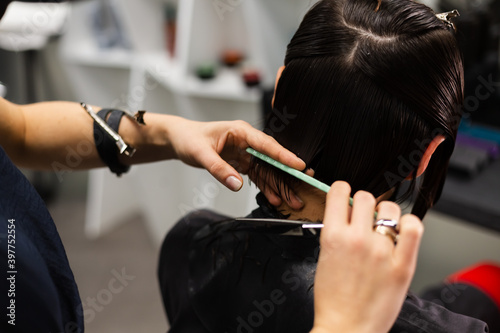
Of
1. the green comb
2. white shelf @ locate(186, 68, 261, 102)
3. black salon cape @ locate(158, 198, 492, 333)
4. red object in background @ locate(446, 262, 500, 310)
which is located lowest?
red object in background @ locate(446, 262, 500, 310)

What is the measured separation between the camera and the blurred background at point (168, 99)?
1.42 m

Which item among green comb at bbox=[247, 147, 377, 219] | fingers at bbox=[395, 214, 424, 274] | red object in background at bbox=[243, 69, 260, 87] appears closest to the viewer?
fingers at bbox=[395, 214, 424, 274]

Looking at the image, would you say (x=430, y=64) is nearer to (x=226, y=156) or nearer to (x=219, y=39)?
(x=226, y=156)

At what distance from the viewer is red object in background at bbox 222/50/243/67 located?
183 centimetres

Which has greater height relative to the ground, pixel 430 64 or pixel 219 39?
pixel 430 64

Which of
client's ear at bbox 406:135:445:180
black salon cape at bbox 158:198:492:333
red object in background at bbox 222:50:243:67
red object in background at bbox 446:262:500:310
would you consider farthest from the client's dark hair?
red object in background at bbox 222:50:243:67

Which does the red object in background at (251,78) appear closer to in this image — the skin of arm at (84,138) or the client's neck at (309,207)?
the skin of arm at (84,138)

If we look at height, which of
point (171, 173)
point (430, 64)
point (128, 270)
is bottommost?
point (128, 270)

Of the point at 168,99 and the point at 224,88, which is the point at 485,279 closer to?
the point at 224,88

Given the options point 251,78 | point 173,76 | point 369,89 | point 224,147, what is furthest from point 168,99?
point 369,89

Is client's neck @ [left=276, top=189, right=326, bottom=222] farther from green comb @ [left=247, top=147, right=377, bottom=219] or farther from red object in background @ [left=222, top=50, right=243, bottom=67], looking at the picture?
red object in background @ [left=222, top=50, right=243, bottom=67]

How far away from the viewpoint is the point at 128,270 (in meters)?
2.18

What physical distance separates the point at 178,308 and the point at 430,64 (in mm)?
572

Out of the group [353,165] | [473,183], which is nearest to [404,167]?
[353,165]
